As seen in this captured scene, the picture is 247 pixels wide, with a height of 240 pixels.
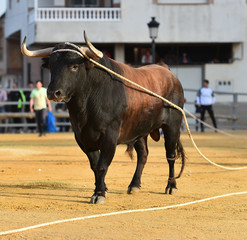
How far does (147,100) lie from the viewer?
1070 cm

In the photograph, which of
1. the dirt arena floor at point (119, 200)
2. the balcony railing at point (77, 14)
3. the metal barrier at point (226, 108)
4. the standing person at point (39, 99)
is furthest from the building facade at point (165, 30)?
the dirt arena floor at point (119, 200)

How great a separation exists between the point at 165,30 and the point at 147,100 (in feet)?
86.8

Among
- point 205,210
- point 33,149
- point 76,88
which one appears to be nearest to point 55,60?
point 76,88

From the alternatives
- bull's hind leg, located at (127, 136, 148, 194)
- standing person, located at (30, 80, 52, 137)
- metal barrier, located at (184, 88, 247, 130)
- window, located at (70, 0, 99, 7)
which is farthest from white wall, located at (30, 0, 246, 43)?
bull's hind leg, located at (127, 136, 148, 194)

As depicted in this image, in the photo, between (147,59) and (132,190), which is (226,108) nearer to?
(147,59)

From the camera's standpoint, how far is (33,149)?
66.2 ft

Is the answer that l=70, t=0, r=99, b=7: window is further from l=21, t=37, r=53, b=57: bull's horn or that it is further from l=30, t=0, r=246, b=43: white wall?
l=21, t=37, r=53, b=57: bull's horn

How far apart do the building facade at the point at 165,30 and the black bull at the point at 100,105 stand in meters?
26.1

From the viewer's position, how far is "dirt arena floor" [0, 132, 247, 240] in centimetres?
761

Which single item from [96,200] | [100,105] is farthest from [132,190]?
[100,105]

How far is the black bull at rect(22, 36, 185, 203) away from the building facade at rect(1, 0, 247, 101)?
26143 millimetres

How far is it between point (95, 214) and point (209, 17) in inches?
1139

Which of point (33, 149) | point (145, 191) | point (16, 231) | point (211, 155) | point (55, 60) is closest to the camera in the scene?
point (16, 231)

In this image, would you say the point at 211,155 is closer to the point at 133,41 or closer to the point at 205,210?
the point at 205,210
